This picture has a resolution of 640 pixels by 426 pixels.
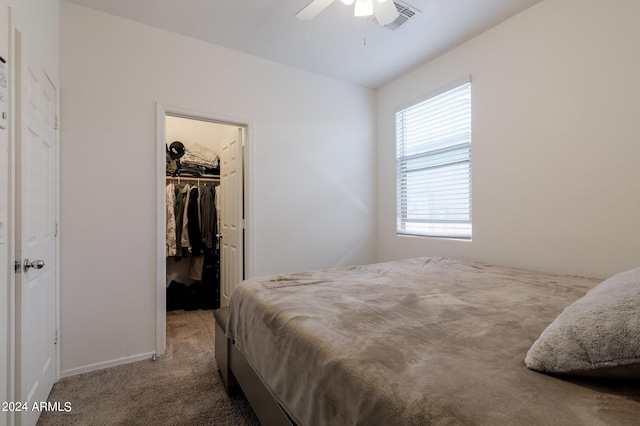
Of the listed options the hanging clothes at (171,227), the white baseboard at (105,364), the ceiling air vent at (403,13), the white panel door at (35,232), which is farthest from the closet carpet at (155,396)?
the ceiling air vent at (403,13)

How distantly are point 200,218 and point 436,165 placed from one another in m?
2.75

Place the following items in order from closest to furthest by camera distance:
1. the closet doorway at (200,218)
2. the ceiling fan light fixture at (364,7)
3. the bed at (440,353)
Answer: the bed at (440,353) < the ceiling fan light fixture at (364,7) < the closet doorway at (200,218)

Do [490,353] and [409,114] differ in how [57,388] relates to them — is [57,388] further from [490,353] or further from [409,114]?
[409,114]

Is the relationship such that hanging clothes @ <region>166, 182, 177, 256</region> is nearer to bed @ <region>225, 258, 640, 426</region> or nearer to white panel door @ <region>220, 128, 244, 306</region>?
white panel door @ <region>220, 128, 244, 306</region>

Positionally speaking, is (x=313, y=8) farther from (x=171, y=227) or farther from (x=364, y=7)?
(x=171, y=227)

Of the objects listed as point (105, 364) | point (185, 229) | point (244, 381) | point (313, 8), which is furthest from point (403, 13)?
point (105, 364)

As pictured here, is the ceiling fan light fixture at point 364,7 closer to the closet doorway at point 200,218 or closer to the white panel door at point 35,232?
the closet doorway at point 200,218

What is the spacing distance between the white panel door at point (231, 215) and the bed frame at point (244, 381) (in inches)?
40.5

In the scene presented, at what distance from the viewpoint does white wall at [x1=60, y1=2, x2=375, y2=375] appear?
2129mm

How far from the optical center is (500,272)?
6.81ft

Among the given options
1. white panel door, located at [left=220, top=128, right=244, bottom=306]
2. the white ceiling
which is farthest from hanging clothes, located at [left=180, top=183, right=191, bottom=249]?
the white ceiling

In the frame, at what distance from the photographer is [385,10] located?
1.88 m

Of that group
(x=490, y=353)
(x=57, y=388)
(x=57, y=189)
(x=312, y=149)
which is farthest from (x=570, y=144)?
(x=57, y=388)

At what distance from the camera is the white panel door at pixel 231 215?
297 cm
